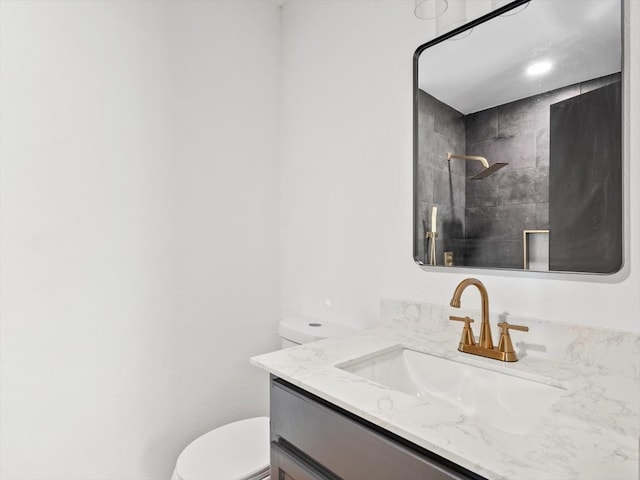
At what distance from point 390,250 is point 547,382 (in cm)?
68

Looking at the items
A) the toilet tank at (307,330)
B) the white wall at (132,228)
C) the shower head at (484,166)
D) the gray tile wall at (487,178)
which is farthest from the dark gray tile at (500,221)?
the white wall at (132,228)

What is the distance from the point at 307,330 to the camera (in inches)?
62.1

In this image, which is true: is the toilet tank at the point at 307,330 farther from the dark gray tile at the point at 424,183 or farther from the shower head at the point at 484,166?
the shower head at the point at 484,166

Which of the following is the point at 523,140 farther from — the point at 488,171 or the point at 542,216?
the point at 542,216

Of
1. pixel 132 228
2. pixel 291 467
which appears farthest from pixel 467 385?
pixel 132 228

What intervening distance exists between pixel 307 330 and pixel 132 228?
82 cm

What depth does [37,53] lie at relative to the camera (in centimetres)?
126

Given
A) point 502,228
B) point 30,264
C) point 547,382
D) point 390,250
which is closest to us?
point 547,382

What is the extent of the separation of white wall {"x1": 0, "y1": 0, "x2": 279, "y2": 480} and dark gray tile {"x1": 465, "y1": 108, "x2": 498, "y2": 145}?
3.36ft

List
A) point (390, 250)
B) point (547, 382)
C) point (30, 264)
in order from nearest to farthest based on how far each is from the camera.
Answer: point (547, 382)
point (30, 264)
point (390, 250)

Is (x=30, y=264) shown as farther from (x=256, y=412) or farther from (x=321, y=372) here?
(x=256, y=412)

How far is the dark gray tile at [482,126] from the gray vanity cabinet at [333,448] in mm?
899

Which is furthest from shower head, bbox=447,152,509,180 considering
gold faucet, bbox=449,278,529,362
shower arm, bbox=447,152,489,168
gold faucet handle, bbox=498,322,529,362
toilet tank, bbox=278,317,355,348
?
toilet tank, bbox=278,317,355,348

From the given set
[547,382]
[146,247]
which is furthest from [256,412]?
[547,382]
